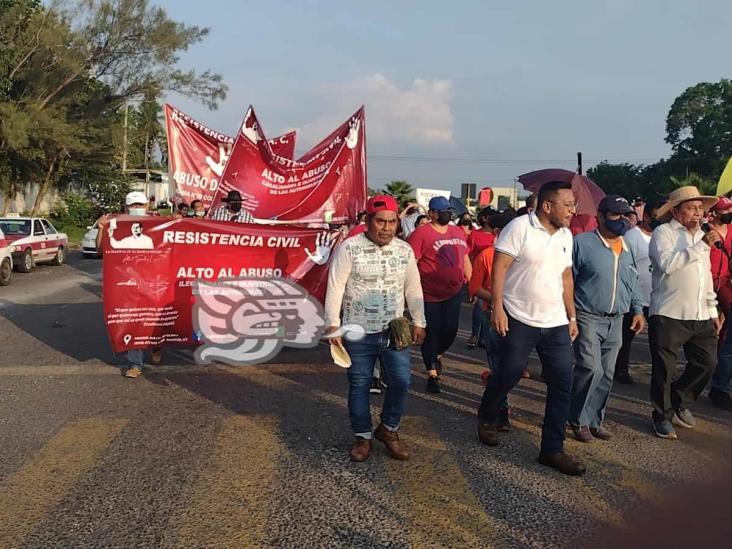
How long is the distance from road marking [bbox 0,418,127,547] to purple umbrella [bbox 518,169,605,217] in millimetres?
5526

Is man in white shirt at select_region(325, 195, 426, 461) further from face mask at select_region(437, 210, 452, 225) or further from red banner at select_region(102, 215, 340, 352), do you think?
red banner at select_region(102, 215, 340, 352)

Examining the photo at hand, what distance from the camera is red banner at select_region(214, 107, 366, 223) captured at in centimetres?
769

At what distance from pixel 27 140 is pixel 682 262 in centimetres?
2963

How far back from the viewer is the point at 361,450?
421 centimetres

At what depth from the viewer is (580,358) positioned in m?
4.55

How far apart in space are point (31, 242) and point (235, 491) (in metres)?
15.4

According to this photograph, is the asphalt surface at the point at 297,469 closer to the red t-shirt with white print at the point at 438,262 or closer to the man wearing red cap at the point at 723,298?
the man wearing red cap at the point at 723,298

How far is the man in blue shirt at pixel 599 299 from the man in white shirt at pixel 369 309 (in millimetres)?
1244

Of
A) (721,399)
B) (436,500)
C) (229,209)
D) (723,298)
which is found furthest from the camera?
(229,209)

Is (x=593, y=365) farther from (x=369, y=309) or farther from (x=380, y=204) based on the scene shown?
(x=380, y=204)

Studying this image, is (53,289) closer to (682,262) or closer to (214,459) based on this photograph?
(214,459)

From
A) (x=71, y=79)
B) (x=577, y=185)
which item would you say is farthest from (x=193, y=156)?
(x=71, y=79)

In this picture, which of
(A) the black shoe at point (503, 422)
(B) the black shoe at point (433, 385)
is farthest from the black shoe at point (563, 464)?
(B) the black shoe at point (433, 385)

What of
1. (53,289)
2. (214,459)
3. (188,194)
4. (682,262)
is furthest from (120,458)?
(53,289)
